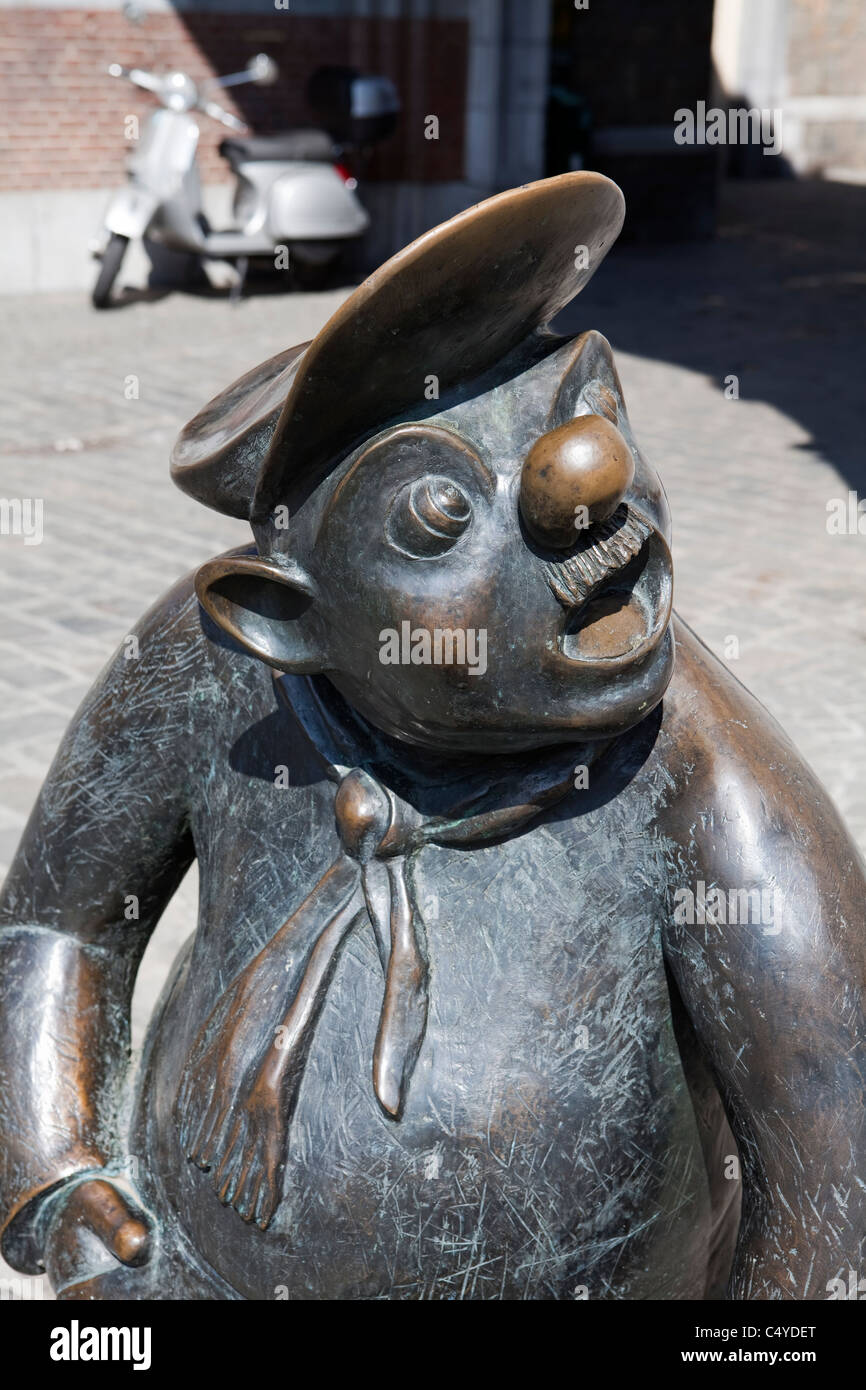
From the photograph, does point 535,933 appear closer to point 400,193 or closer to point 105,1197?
point 105,1197

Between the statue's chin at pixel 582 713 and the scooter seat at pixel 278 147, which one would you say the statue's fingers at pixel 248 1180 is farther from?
the scooter seat at pixel 278 147

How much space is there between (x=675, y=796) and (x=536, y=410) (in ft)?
1.33

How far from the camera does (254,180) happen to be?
12359mm

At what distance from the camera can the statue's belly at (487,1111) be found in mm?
1576

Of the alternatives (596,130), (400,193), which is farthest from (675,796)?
(596,130)

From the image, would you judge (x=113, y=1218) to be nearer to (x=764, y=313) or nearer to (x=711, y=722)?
(x=711, y=722)

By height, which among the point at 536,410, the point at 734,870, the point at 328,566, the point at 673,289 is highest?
the point at 536,410

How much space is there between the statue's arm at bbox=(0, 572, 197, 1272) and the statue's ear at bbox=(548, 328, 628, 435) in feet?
1.83

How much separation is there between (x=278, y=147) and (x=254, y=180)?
33 cm

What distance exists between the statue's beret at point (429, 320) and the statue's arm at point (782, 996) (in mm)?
442

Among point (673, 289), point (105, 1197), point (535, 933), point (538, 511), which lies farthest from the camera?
point (673, 289)

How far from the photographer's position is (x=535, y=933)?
158cm
